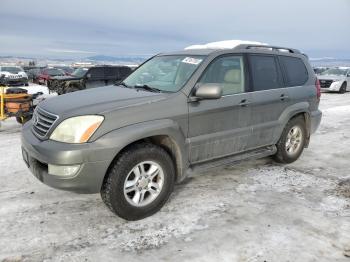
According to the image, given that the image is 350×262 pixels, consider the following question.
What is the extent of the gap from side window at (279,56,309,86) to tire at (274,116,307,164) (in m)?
0.58

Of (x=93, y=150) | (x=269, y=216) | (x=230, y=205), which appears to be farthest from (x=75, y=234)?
(x=269, y=216)

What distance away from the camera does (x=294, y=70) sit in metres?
5.38

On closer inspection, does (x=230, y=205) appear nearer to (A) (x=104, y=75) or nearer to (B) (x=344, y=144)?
(B) (x=344, y=144)

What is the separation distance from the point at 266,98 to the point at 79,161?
2.76 meters

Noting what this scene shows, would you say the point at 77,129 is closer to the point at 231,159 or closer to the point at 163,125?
the point at 163,125

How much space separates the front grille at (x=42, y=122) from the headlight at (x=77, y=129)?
15 centimetres

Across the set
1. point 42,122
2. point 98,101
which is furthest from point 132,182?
point 42,122

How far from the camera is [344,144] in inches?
271

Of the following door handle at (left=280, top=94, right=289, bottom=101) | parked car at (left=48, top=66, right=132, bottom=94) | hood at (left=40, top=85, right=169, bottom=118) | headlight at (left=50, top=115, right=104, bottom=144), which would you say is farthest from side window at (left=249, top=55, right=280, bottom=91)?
parked car at (left=48, top=66, right=132, bottom=94)

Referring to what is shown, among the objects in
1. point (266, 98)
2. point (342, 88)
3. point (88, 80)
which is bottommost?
point (342, 88)

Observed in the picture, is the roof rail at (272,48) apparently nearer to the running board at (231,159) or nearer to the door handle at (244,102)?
the door handle at (244,102)

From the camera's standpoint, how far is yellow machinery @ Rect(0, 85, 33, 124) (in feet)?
25.8

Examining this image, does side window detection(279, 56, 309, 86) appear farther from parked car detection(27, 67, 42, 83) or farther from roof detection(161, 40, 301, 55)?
parked car detection(27, 67, 42, 83)

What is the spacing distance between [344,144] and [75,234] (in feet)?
18.8
